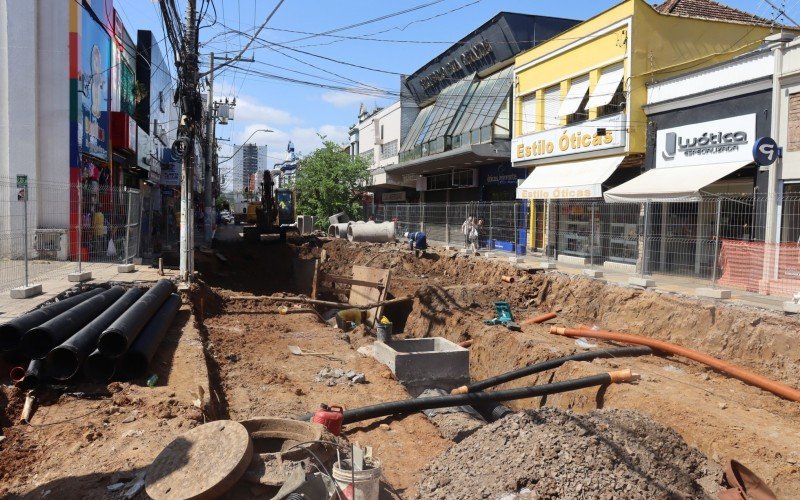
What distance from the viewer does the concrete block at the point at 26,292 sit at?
30.6 feet

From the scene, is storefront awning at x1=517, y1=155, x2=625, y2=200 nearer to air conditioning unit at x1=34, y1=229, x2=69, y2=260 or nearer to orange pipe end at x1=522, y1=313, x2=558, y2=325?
orange pipe end at x1=522, y1=313, x2=558, y2=325

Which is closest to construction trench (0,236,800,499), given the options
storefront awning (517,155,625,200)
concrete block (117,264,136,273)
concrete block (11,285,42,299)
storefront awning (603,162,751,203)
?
concrete block (117,264,136,273)

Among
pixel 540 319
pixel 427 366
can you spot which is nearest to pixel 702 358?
pixel 540 319

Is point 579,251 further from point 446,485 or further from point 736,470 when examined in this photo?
point 446,485

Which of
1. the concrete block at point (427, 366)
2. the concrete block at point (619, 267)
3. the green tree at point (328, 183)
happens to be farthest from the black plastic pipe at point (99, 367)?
the green tree at point (328, 183)

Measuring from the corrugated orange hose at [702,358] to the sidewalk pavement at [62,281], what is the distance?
8.89 m

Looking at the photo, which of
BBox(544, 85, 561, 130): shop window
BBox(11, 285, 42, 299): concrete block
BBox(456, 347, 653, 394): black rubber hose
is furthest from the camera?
BBox(544, 85, 561, 130): shop window

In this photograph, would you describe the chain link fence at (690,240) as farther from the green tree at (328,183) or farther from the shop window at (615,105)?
the green tree at (328,183)

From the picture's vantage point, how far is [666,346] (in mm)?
10477

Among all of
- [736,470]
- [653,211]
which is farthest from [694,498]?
[653,211]

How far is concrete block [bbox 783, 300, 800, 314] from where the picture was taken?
32.4 ft

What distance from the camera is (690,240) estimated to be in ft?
42.0

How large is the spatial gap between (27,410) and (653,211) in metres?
12.8

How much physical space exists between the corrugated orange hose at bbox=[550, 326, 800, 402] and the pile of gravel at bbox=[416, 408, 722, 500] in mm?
2896
